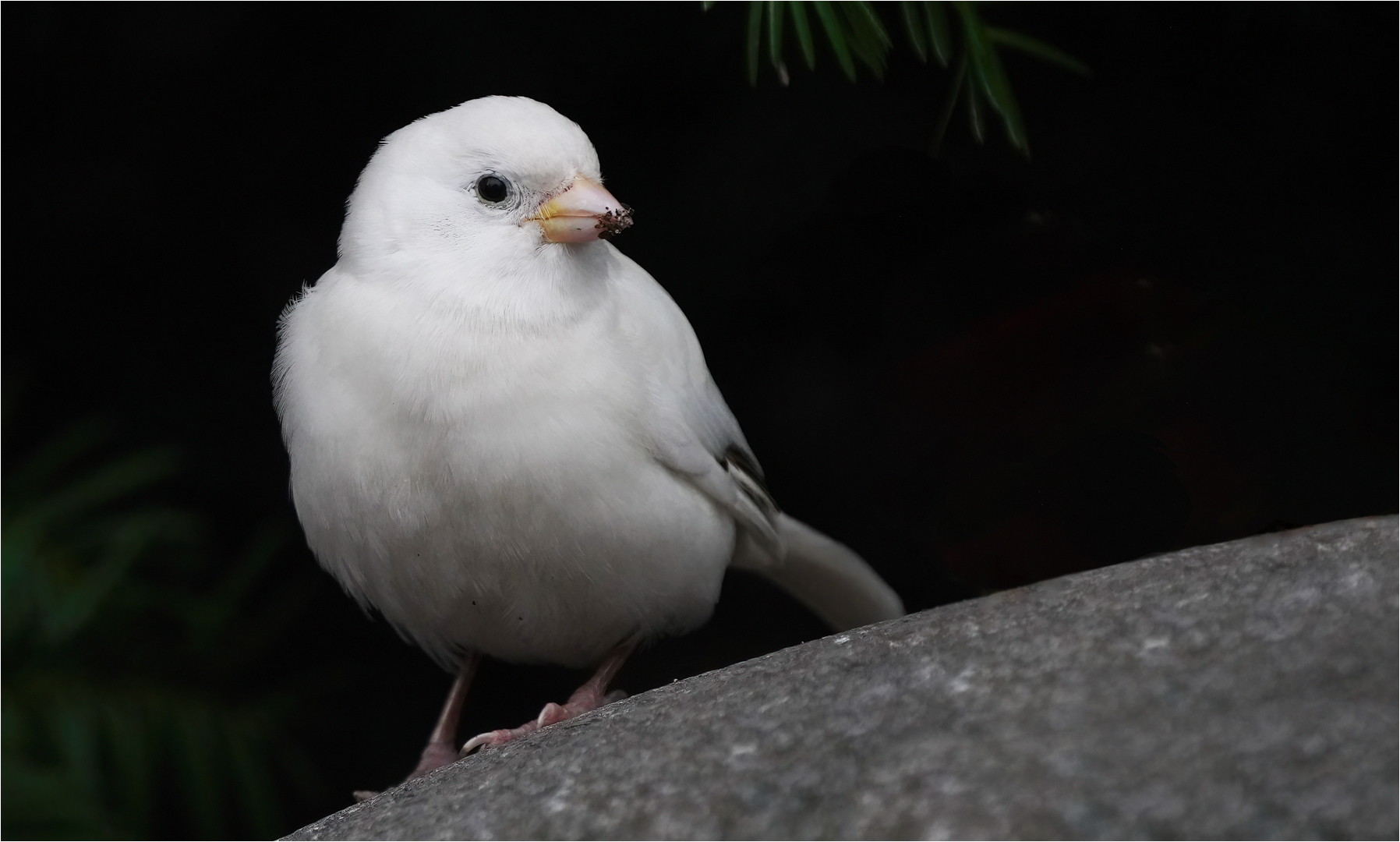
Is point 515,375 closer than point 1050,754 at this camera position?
No

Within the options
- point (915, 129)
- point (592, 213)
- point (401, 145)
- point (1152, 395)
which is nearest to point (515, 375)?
point (592, 213)

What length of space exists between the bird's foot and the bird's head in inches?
32.6

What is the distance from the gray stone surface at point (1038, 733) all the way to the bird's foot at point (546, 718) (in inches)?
11.6

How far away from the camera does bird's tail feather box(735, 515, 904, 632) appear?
3.01 metres

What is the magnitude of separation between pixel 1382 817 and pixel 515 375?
55.8 inches

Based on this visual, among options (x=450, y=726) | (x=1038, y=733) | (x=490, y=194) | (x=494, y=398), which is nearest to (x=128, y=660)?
(x=450, y=726)

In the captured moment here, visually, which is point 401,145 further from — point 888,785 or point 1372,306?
point 1372,306

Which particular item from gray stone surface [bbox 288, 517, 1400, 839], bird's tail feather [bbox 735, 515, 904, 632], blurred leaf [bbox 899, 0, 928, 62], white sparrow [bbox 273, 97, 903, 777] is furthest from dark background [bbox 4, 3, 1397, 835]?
gray stone surface [bbox 288, 517, 1400, 839]

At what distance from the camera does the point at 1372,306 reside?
300 centimetres

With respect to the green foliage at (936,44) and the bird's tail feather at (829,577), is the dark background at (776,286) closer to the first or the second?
the green foliage at (936,44)

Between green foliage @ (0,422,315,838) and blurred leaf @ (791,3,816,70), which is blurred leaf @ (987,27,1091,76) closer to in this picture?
blurred leaf @ (791,3,816,70)

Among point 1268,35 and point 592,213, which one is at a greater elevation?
point 592,213

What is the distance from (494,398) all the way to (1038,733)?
105 centimetres

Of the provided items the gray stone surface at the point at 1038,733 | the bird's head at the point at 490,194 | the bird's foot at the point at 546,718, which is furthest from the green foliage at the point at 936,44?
the bird's foot at the point at 546,718
